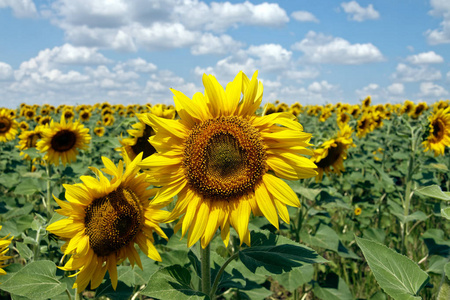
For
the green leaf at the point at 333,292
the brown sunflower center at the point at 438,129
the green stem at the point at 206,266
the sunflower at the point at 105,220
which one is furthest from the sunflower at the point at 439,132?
the sunflower at the point at 105,220

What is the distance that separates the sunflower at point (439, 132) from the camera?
496cm

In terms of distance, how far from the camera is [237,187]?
1.75 meters

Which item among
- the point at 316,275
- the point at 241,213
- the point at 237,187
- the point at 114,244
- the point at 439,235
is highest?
the point at 237,187

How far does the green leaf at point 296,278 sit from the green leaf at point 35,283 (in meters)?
1.68

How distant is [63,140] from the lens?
501cm

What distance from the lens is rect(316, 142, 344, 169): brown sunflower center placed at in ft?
13.3

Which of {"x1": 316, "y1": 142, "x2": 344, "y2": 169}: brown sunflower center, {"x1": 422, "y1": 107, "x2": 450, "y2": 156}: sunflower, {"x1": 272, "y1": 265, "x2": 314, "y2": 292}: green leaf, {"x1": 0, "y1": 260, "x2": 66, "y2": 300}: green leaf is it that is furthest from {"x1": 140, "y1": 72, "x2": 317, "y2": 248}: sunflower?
{"x1": 422, "y1": 107, "x2": 450, "y2": 156}: sunflower

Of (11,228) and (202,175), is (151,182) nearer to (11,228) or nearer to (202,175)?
(202,175)

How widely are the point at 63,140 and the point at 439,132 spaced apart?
5150 mm

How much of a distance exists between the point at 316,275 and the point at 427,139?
2.35 metres

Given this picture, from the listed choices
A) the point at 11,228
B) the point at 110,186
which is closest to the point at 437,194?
the point at 110,186

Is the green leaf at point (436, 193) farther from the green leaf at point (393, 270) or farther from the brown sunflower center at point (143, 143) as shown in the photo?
the brown sunflower center at point (143, 143)

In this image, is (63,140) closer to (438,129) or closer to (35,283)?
(35,283)

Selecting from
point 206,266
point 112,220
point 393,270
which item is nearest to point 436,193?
point 393,270
